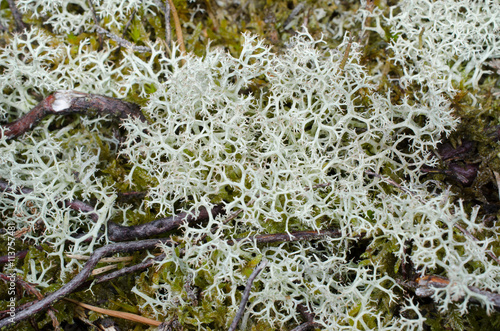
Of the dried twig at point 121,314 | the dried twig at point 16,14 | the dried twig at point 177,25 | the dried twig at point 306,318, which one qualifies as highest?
the dried twig at point 16,14

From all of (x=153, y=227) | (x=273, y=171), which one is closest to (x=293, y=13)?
(x=273, y=171)

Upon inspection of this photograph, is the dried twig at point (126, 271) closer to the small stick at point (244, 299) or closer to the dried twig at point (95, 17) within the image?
the small stick at point (244, 299)

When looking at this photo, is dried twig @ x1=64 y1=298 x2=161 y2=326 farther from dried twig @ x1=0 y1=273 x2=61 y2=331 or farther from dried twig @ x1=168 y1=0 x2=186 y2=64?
dried twig @ x1=168 y1=0 x2=186 y2=64

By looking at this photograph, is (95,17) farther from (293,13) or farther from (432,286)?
(432,286)

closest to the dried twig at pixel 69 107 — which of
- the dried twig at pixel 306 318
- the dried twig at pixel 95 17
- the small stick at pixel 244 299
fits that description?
the dried twig at pixel 95 17

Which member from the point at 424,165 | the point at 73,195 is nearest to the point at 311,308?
the point at 424,165

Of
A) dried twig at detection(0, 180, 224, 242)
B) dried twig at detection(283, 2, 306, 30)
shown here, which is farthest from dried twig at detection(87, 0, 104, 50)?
dried twig at detection(283, 2, 306, 30)
